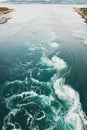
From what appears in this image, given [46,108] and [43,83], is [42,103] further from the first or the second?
[43,83]

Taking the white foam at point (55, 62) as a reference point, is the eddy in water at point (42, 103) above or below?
above

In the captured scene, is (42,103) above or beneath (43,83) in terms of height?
above

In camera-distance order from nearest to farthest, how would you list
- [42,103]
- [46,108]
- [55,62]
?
[46,108]
[42,103]
[55,62]

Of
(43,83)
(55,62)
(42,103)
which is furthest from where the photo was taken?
(55,62)

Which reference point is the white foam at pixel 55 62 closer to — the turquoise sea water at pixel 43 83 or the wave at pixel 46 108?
the turquoise sea water at pixel 43 83

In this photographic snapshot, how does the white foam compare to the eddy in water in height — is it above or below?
below

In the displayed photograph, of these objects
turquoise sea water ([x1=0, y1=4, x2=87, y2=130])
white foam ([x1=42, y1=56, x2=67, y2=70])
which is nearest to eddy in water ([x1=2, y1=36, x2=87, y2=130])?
turquoise sea water ([x1=0, y1=4, x2=87, y2=130])

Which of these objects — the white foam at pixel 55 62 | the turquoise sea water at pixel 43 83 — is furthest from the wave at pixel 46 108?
the white foam at pixel 55 62

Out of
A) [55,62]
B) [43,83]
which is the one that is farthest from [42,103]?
[55,62]

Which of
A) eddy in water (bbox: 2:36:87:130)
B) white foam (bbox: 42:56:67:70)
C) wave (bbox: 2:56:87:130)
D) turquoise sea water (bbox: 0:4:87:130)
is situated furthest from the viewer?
white foam (bbox: 42:56:67:70)

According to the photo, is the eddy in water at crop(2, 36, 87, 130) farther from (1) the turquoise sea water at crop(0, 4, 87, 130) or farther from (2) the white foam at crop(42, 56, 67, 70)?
(2) the white foam at crop(42, 56, 67, 70)
